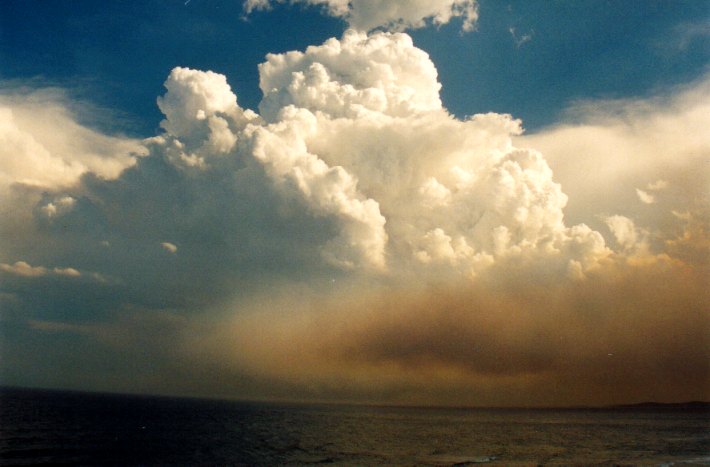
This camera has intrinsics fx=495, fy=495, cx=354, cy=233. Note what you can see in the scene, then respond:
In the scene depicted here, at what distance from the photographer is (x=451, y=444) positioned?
4680 inches

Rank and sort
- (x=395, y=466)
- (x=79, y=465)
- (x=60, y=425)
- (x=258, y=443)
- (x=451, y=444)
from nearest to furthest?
(x=79, y=465) < (x=395, y=466) < (x=258, y=443) < (x=451, y=444) < (x=60, y=425)

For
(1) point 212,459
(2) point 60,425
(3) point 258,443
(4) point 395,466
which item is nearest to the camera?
(4) point 395,466

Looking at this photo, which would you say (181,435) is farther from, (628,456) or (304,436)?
(628,456)

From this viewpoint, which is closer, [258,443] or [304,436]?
[258,443]

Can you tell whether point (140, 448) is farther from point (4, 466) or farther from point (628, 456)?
point (628, 456)

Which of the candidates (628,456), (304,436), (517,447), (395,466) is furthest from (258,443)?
(628,456)

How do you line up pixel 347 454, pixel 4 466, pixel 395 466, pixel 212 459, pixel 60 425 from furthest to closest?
pixel 60 425, pixel 347 454, pixel 212 459, pixel 395 466, pixel 4 466

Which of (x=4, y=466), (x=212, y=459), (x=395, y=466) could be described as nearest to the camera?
(x=4, y=466)

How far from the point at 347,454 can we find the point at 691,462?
59316 millimetres

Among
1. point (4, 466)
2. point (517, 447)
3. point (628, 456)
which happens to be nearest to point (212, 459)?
point (4, 466)

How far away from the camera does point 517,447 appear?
11369 centimetres

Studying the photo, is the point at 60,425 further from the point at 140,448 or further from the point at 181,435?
the point at 140,448

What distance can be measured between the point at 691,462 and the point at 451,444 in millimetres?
50158

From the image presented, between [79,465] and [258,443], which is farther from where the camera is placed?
[258,443]
